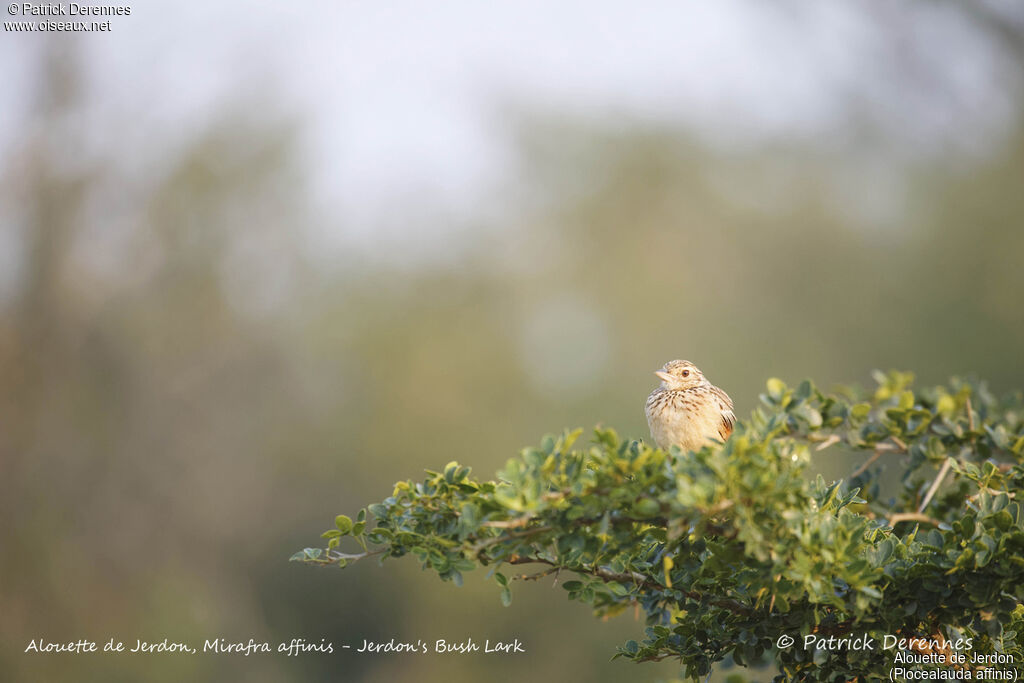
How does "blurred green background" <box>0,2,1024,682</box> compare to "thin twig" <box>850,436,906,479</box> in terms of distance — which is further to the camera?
"blurred green background" <box>0,2,1024,682</box>

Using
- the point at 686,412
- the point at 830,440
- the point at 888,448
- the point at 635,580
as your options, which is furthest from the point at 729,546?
the point at 686,412

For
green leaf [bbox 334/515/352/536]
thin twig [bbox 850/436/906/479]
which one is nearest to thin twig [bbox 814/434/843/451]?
thin twig [bbox 850/436/906/479]

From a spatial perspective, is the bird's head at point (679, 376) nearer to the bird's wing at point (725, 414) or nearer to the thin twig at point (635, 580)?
the bird's wing at point (725, 414)

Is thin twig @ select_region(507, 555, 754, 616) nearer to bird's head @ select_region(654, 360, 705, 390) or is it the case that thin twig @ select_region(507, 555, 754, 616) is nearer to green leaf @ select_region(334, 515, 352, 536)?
green leaf @ select_region(334, 515, 352, 536)

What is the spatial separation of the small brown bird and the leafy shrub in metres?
1.31

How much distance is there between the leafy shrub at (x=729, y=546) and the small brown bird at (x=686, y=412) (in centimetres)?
131

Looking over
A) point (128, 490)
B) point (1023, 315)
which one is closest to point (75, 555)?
point (128, 490)

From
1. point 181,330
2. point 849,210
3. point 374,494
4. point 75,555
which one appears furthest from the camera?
point 849,210

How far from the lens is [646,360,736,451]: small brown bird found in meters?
4.21

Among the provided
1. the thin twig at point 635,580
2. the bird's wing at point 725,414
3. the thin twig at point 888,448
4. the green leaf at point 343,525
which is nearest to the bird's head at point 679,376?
Result: the bird's wing at point 725,414

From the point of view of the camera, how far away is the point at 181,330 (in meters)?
12.7

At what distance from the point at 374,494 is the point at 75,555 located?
3989mm

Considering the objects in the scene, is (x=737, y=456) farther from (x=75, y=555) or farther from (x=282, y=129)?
(x=282, y=129)

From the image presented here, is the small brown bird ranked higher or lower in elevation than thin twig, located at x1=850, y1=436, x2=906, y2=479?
higher
